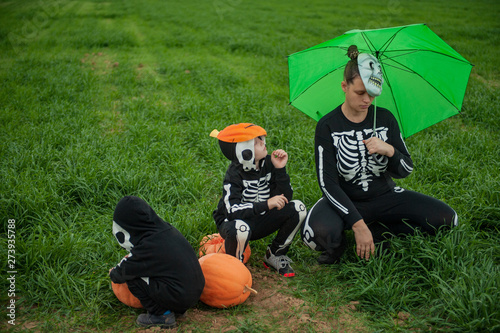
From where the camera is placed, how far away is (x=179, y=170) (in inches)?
188

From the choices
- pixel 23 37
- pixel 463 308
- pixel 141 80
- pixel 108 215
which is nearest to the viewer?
pixel 463 308

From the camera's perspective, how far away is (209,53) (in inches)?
424

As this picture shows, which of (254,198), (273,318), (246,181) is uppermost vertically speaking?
(246,181)

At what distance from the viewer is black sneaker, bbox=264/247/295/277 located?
3311mm

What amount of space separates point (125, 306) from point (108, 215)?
4.03 ft

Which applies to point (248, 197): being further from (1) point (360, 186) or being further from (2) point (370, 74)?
(2) point (370, 74)

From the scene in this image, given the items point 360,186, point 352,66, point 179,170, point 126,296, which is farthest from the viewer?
point 179,170

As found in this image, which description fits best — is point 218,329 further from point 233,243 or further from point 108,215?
point 108,215

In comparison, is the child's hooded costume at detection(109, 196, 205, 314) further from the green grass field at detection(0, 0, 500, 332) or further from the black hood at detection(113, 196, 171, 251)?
the green grass field at detection(0, 0, 500, 332)

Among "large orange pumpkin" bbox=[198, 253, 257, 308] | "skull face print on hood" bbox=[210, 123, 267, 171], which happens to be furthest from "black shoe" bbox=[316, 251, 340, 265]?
"skull face print on hood" bbox=[210, 123, 267, 171]

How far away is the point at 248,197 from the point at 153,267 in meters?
0.92

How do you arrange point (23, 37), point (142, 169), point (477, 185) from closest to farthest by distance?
point (477, 185) → point (142, 169) → point (23, 37)

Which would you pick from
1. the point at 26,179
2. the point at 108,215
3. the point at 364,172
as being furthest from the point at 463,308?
the point at 26,179

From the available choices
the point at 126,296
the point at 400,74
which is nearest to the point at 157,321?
the point at 126,296
